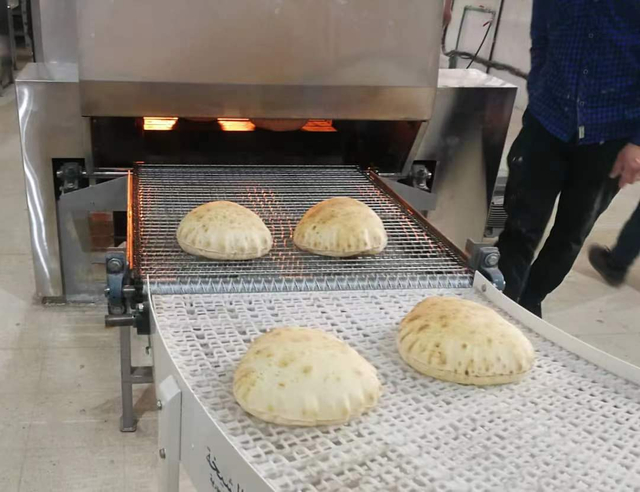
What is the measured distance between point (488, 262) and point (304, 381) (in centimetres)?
51

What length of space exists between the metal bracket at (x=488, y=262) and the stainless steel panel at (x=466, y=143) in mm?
938

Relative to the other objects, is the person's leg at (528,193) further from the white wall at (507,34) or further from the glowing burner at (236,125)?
the white wall at (507,34)

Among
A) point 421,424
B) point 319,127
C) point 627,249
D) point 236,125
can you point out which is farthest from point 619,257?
point 421,424

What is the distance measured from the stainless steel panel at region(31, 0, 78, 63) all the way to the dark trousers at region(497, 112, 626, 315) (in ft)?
4.67

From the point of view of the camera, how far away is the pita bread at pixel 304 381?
2.57ft

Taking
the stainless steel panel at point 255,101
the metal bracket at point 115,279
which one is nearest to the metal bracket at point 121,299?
the metal bracket at point 115,279

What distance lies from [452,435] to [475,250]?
1.59 ft

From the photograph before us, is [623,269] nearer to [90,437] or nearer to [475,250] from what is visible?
[475,250]

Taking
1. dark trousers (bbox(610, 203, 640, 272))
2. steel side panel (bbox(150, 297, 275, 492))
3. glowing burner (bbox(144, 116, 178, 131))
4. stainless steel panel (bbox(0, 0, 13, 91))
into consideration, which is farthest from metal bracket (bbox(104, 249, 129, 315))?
stainless steel panel (bbox(0, 0, 13, 91))

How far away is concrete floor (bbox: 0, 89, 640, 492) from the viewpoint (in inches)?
60.8

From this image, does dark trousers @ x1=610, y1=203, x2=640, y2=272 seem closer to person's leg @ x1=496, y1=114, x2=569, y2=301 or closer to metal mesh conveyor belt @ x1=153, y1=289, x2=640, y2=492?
person's leg @ x1=496, y1=114, x2=569, y2=301

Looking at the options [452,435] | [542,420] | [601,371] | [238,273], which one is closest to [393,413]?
[452,435]

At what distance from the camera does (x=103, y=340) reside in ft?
6.82

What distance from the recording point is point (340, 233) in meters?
1.26
